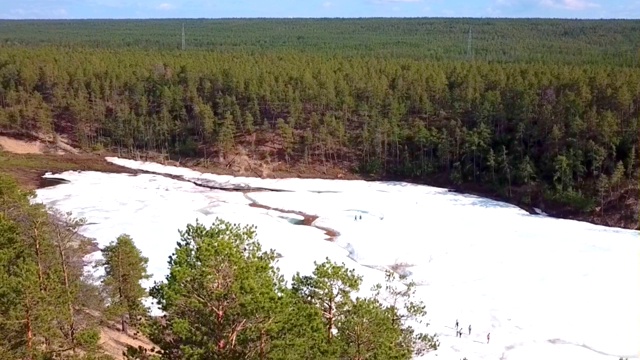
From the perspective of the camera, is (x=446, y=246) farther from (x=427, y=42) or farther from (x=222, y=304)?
(x=427, y=42)

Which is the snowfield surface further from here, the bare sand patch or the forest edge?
the bare sand patch

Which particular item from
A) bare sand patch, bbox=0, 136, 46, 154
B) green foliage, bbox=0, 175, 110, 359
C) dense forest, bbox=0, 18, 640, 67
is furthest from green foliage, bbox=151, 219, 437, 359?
dense forest, bbox=0, 18, 640, 67

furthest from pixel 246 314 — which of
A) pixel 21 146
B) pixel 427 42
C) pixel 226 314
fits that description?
Result: pixel 427 42

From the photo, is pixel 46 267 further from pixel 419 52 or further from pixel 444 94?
pixel 419 52

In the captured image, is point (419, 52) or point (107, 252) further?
point (419, 52)

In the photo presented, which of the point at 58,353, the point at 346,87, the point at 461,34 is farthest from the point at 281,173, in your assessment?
the point at 461,34
